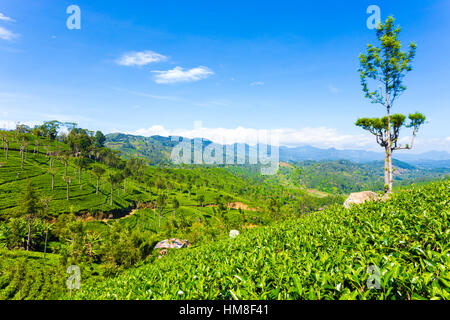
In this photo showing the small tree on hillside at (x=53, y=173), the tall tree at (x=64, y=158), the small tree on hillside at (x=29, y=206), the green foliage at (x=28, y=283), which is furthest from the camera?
the tall tree at (x=64, y=158)

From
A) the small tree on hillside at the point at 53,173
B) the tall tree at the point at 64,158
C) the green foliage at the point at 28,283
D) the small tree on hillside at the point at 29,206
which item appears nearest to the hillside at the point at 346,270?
the green foliage at the point at 28,283

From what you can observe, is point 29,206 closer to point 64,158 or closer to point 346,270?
point 64,158

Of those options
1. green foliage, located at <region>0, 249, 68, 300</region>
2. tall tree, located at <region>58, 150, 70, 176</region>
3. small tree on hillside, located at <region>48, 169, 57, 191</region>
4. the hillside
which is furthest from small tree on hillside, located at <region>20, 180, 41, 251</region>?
the hillside

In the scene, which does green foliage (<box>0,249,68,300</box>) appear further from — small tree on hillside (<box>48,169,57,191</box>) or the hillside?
small tree on hillside (<box>48,169,57,191</box>)

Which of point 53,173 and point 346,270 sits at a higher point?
point 346,270

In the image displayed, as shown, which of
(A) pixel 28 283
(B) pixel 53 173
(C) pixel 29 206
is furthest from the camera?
(B) pixel 53 173

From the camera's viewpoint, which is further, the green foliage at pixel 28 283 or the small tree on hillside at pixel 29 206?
the small tree on hillside at pixel 29 206

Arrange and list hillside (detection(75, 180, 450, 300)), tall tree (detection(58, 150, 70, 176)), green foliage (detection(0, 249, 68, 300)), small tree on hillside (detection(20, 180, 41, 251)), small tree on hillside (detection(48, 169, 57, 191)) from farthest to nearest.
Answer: tall tree (detection(58, 150, 70, 176)) → small tree on hillside (detection(48, 169, 57, 191)) → small tree on hillside (detection(20, 180, 41, 251)) → green foliage (detection(0, 249, 68, 300)) → hillside (detection(75, 180, 450, 300))

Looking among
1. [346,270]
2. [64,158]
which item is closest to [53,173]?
[64,158]

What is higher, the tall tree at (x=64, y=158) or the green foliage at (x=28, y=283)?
the tall tree at (x=64, y=158)

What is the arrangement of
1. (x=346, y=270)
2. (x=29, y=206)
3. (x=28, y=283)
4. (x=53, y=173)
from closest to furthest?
(x=346, y=270) < (x=28, y=283) < (x=29, y=206) < (x=53, y=173)

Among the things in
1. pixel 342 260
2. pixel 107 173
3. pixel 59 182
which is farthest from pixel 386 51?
pixel 107 173

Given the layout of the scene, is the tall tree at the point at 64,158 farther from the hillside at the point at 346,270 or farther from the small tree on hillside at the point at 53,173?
the hillside at the point at 346,270

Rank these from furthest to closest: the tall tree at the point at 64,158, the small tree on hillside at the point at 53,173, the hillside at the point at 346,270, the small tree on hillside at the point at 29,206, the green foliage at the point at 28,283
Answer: the tall tree at the point at 64,158
the small tree on hillside at the point at 53,173
the small tree on hillside at the point at 29,206
the green foliage at the point at 28,283
the hillside at the point at 346,270
